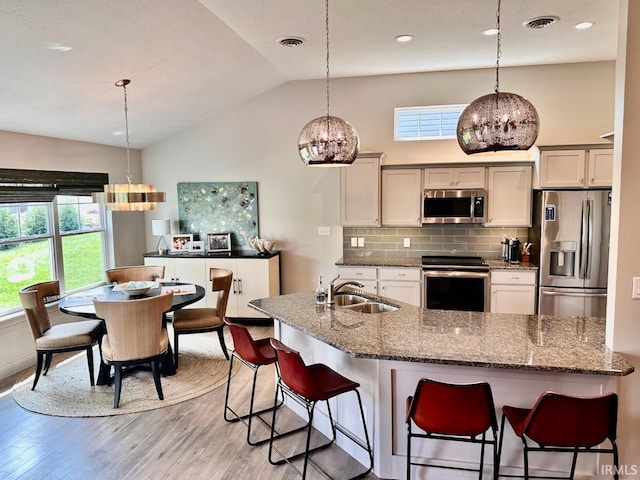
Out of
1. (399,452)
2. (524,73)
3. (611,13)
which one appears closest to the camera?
(399,452)

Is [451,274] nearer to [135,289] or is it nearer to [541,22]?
[541,22]

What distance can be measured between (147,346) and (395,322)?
208 centimetres

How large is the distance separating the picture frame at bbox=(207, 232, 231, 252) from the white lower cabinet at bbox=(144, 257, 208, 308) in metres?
0.30

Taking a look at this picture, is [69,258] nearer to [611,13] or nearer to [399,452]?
[399,452]

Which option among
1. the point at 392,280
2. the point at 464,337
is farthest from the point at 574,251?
the point at 464,337

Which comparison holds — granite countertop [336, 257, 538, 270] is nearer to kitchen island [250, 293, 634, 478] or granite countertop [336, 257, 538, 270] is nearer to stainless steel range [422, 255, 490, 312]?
stainless steel range [422, 255, 490, 312]

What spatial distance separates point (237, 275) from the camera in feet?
18.8

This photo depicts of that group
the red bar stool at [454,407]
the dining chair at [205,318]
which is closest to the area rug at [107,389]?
the dining chair at [205,318]

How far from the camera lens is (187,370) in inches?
171

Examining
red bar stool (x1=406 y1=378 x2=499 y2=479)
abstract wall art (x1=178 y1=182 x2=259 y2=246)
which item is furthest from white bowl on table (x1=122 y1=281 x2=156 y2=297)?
red bar stool (x1=406 y1=378 x2=499 y2=479)

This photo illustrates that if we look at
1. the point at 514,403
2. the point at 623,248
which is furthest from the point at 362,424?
the point at 623,248

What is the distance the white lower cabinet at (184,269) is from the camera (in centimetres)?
584

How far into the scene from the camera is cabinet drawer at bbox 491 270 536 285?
15.9 feet

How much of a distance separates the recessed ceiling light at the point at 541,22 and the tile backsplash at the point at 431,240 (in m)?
2.34
